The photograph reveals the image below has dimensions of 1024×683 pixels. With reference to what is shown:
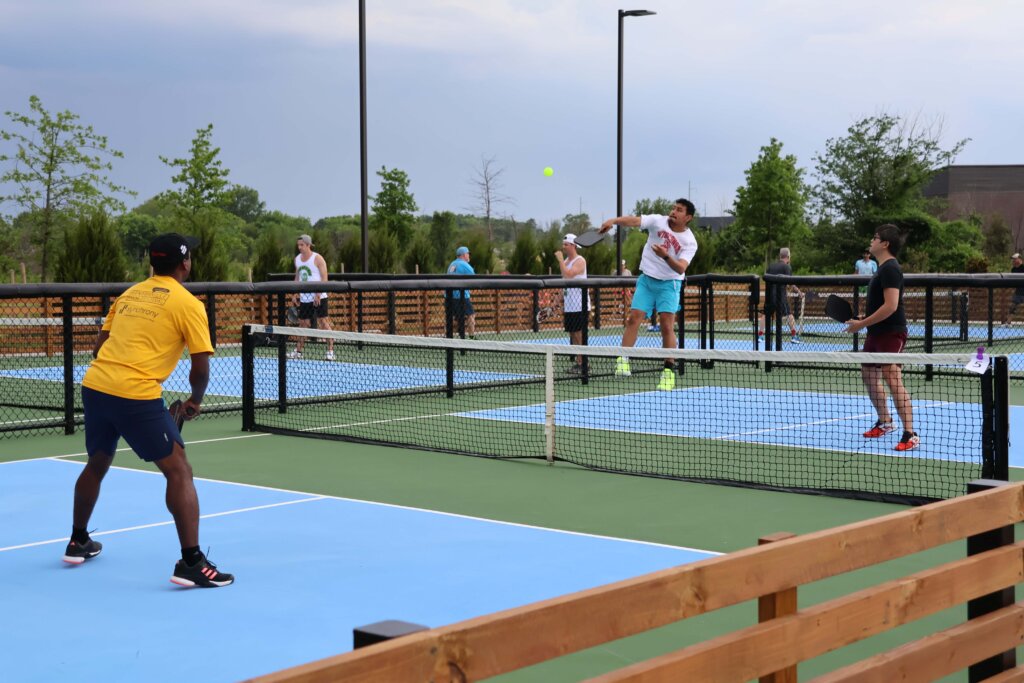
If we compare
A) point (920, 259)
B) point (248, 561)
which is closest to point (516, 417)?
point (248, 561)

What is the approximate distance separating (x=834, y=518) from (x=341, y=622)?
3.19 m

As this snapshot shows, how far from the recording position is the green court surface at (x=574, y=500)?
504 cm

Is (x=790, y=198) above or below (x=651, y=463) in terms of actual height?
above

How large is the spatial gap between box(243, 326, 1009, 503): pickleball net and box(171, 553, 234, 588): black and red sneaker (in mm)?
3627

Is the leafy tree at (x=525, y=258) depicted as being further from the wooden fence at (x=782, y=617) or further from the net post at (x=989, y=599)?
the wooden fence at (x=782, y=617)

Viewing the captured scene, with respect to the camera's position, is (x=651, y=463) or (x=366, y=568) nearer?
(x=366, y=568)

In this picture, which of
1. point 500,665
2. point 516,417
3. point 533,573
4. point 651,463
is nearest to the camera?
point 500,665

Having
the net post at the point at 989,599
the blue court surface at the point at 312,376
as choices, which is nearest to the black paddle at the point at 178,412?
the net post at the point at 989,599

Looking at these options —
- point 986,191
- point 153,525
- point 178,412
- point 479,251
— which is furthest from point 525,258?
point 986,191

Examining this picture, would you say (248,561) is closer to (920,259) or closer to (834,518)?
(834,518)

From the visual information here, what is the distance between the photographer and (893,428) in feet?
33.5

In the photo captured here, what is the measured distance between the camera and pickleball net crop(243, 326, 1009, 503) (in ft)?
27.9

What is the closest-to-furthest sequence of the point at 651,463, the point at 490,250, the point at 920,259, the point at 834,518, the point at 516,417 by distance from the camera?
the point at 834,518 → the point at 651,463 → the point at 516,417 → the point at 490,250 → the point at 920,259

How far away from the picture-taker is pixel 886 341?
9656 millimetres
